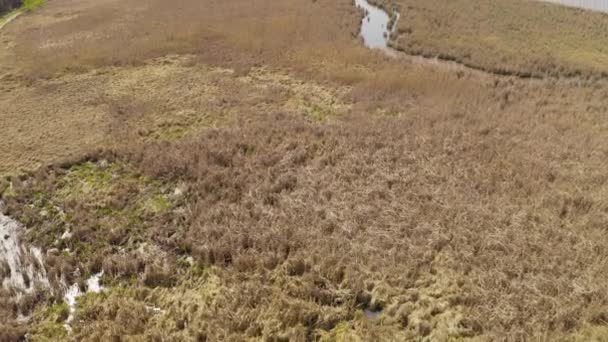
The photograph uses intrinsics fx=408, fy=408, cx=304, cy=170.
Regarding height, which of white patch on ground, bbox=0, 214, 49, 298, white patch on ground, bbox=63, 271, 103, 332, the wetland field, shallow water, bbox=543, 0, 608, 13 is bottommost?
white patch on ground, bbox=0, 214, 49, 298

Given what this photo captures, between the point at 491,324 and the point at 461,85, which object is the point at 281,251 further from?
the point at 461,85

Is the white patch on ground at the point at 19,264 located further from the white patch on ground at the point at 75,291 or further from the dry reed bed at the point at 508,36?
the dry reed bed at the point at 508,36

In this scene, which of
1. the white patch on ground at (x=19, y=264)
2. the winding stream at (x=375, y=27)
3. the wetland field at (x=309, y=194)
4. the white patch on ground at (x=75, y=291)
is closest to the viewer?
the wetland field at (x=309, y=194)

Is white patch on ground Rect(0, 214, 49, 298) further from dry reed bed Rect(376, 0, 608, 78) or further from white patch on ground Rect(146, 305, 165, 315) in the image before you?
dry reed bed Rect(376, 0, 608, 78)

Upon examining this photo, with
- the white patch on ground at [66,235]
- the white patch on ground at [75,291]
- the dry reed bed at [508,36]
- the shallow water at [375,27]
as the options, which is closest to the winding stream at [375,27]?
the shallow water at [375,27]

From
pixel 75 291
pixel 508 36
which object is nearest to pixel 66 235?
pixel 75 291

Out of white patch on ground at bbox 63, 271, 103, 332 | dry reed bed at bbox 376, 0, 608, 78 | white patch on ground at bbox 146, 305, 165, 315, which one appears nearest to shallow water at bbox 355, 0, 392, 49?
dry reed bed at bbox 376, 0, 608, 78

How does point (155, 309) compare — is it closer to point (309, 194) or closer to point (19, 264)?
point (19, 264)
